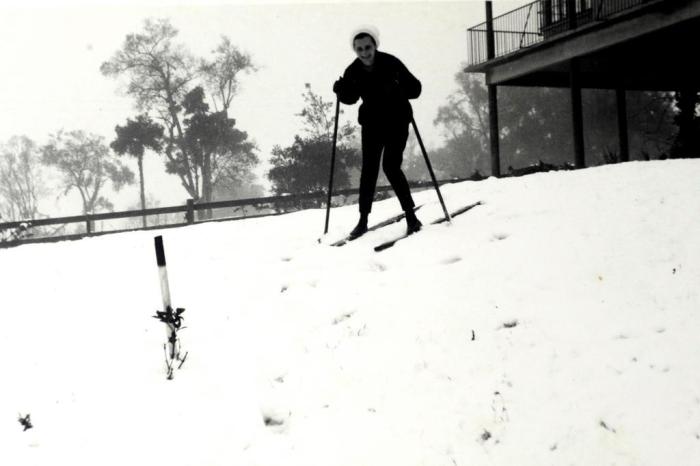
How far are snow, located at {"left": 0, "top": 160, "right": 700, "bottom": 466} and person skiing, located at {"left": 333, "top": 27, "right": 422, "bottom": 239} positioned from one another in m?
0.67

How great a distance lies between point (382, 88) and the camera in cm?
631

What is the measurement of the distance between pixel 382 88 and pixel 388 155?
735 millimetres

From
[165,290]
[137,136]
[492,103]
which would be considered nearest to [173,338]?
[165,290]

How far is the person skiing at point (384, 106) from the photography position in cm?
629

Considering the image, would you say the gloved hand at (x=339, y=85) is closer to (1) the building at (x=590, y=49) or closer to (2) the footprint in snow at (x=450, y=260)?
(2) the footprint in snow at (x=450, y=260)

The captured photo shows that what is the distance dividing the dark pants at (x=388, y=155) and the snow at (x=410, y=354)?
1.75 ft

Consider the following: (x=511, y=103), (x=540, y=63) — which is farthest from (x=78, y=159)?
(x=540, y=63)

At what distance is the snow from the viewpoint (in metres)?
3.13

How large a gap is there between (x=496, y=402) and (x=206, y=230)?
7.93m

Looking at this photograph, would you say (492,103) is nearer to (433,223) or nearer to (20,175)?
(433,223)

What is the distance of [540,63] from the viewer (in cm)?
1631

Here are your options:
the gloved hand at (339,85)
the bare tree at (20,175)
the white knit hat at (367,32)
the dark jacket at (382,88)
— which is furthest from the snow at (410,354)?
the bare tree at (20,175)

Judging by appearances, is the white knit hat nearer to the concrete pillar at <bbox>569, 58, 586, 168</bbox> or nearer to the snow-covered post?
the snow-covered post

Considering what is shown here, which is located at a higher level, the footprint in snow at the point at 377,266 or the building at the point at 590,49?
the building at the point at 590,49
